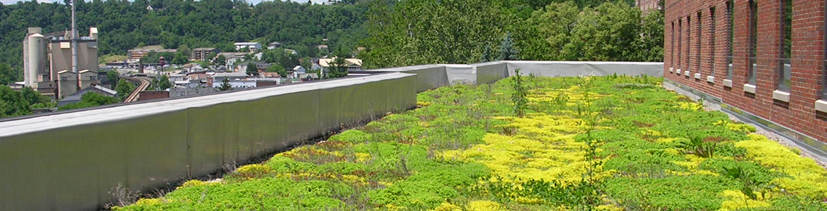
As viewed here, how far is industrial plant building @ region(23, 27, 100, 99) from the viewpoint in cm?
7938

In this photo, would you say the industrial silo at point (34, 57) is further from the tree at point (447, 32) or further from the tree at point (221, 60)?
the tree at point (221, 60)

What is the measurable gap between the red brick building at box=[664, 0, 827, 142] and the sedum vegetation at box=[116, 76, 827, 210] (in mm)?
711

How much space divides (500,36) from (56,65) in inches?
2232

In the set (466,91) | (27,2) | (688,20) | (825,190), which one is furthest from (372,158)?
(27,2)

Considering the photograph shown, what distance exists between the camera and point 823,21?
12227 mm

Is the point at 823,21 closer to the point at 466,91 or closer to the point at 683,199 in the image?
the point at 683,199

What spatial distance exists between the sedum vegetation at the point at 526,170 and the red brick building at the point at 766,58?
0.71 metres

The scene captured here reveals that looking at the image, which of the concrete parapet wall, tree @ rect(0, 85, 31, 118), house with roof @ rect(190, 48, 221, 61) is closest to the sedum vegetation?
the concrete parapet wall

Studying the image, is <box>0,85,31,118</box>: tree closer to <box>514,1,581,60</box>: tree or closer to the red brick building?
the red brick building

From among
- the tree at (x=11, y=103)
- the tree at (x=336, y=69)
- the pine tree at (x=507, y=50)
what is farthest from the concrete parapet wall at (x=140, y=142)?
the pine tree at (x=507, y=50)

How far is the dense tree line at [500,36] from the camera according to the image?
59.6m

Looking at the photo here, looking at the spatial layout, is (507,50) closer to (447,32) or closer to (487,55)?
(487,55)

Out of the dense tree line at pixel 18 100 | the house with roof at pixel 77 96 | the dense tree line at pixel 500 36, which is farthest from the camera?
the dense tree line at pixel 500 36

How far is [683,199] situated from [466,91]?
59.7ft
